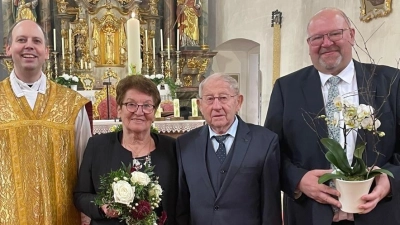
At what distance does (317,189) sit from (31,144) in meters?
1.45

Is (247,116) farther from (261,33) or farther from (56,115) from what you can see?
(56,115)

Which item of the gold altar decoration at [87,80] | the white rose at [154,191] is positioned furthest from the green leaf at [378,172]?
the gold altar decoration at [87,80]

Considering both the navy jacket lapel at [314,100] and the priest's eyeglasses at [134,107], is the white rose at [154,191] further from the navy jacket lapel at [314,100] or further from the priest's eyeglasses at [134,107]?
the navy jacket lapel at [314,100]

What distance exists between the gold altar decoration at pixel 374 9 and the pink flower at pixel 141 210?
464cm

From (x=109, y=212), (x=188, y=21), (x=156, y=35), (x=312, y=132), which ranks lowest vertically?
(x=109, y=212)

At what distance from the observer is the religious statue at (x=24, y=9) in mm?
8664

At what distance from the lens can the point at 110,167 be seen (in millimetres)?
2094

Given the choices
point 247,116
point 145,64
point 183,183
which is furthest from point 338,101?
point 247,116

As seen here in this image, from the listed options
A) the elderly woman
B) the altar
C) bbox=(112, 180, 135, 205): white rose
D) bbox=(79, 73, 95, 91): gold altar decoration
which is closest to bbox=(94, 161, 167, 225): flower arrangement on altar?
bbox=(112, 180, 135, 205): white rose

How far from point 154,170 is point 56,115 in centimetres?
63

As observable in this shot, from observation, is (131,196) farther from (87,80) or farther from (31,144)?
(87,80)

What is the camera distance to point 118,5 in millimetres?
9156

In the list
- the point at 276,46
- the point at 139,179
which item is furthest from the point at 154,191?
the point at 276,46

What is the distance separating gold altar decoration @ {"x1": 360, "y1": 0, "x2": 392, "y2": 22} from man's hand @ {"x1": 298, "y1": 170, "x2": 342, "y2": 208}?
4157mm
